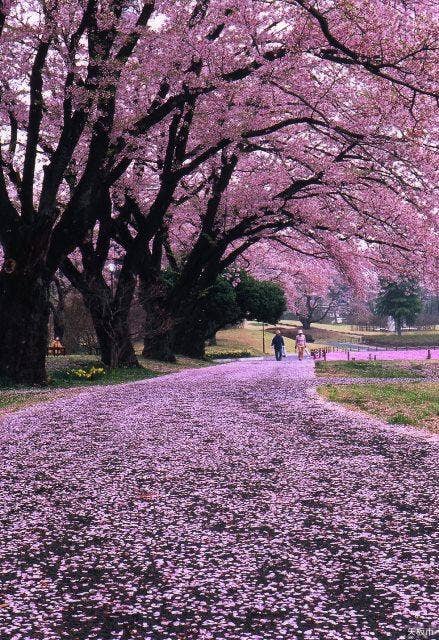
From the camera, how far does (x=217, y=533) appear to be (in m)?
5.48

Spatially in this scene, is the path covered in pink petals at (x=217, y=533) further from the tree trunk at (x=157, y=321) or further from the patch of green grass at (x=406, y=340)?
the patch of green grass at (x=406, y=340)

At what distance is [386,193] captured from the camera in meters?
30.2

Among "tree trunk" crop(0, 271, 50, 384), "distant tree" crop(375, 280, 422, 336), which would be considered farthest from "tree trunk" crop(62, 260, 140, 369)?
"distant tree" crop(375, 280, 422, 336)

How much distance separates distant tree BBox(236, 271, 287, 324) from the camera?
4628 cm

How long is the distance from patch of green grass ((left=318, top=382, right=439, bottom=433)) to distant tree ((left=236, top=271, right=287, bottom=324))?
26.1 m

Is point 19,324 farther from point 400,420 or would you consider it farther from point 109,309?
point 400,420

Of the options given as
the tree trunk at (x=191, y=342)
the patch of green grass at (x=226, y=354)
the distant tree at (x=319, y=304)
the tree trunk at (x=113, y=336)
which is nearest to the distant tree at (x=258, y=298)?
the tree trunk at (x=191, y=342)

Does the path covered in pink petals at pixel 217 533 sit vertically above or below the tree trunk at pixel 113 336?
below

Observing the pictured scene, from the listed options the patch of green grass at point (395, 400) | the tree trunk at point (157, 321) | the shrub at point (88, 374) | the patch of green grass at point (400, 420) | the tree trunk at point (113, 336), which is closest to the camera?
the patch of green grass at point (400, 420)

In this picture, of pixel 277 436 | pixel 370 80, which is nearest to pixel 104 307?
pixel 370 80

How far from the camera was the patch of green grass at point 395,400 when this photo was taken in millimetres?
12484

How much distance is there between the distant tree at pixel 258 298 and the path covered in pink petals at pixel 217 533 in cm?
3508

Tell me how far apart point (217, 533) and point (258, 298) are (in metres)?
41.1

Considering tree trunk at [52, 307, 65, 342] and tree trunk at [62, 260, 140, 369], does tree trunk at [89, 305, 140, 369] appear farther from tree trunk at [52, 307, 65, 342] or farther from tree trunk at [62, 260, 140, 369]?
tree trunk at [52, 307, 65, 342]
